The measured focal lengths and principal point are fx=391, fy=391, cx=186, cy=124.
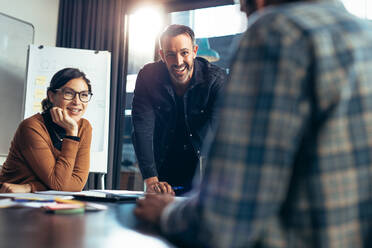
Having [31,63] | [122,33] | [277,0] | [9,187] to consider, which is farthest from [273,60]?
[122,33]

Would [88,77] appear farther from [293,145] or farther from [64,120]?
[293,145]

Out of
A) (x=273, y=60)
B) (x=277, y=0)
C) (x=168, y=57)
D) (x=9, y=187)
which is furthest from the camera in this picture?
(x=168, y=57)

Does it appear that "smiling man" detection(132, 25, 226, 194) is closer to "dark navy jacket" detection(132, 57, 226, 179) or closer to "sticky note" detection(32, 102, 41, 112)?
"dark navy jacket" detection(132, 57, 226, 179)

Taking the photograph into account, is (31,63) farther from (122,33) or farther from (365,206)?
(365,206)

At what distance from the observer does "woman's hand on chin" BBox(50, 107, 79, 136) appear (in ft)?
6.51

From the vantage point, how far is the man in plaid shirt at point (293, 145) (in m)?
0.45

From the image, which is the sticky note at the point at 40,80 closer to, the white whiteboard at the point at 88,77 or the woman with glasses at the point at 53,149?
the white whiteboard at the point at 88,77

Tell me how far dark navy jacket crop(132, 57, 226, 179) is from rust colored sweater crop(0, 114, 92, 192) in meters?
0.35

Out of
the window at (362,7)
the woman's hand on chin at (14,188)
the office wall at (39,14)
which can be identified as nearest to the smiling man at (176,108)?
the woman's hand on chin at (14,188)

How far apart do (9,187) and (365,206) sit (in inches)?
59.0

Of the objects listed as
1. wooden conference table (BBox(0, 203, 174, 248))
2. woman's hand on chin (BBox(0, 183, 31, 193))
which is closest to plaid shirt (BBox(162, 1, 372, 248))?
wooden conference table (BBox(0, 203, 174, 248))

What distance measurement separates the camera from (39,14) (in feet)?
13.6

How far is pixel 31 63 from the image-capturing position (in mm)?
3598

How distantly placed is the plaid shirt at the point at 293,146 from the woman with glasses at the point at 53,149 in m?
1.40
